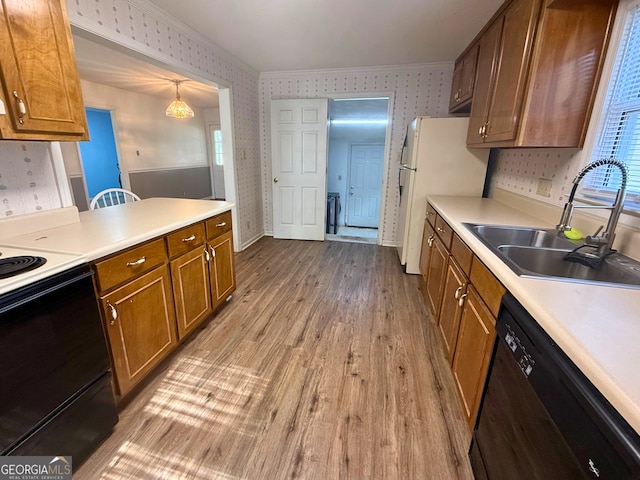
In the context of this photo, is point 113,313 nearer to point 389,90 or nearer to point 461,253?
point 461,253

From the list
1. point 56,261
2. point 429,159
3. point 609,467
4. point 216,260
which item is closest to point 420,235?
point 429,159

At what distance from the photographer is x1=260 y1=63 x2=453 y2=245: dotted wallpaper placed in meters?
3.53

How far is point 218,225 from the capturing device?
2148 mm

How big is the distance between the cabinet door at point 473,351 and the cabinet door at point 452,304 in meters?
0.07

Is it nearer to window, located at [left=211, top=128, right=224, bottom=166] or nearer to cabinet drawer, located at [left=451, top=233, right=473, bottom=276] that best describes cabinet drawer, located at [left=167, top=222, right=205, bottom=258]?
cabinet drawer, located at [left=451, top=233, right=473, bottom=276]

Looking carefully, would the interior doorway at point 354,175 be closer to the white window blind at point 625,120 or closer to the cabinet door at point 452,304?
the cabinet door at point 452,304

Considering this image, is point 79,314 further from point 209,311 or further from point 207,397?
point 209,311

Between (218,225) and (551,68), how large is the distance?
7.25 feet

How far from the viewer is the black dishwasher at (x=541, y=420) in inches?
20.8

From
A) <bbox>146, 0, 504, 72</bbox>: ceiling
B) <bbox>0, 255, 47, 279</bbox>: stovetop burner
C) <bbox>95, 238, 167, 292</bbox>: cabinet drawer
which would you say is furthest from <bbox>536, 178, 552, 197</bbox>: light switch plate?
<bbox>0, 255, 47, 279</bbox>: stovetop burner

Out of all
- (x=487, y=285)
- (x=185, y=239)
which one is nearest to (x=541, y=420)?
(x=487, y=285)

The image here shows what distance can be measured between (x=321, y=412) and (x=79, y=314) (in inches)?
46.3

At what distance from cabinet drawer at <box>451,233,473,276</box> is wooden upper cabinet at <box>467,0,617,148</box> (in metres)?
0.64

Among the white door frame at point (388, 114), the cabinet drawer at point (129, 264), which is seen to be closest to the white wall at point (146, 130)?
the white door frame at point (388, 114)
